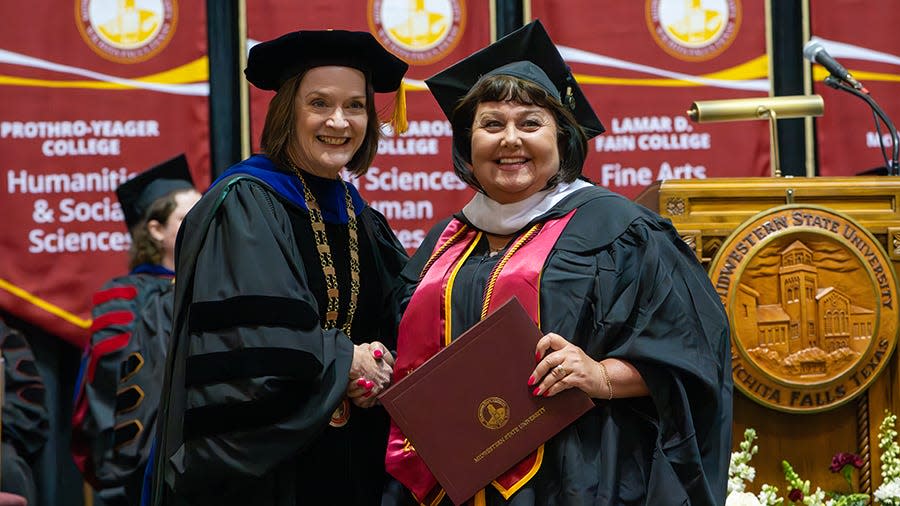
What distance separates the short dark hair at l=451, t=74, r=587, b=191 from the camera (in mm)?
2658

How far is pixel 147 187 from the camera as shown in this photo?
4.88m

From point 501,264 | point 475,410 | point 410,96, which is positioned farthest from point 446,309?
point 410,96

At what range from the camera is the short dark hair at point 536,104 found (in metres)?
2.66

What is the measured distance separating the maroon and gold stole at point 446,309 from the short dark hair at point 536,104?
139 mm

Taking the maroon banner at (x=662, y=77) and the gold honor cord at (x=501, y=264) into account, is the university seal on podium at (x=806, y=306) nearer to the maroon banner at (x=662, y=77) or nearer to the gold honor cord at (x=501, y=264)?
the gold honor cord at (x=501, y=264)

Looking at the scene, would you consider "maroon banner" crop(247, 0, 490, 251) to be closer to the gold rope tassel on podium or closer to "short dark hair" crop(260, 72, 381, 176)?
"short dark hair" crop(260, 72, 381, 176)

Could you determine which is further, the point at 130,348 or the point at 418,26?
the point at 418,26

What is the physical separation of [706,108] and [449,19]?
1.81 metres

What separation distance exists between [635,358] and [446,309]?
17.8 inches

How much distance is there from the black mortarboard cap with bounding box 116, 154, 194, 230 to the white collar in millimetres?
2504

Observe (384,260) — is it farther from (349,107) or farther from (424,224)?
(424,224)

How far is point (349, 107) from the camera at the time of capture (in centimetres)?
288

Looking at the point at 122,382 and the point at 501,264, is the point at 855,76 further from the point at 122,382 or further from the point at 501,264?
the point at 122,382

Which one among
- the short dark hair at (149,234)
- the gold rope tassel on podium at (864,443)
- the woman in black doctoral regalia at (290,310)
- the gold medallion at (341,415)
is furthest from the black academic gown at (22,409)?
the gold rope tassel on podium at (864,443)
